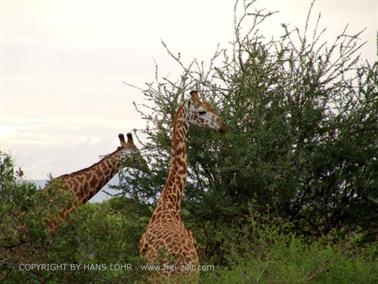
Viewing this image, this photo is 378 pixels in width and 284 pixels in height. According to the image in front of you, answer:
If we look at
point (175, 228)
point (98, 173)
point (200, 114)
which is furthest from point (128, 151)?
point (175, 228)

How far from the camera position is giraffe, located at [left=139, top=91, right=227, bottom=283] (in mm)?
9922

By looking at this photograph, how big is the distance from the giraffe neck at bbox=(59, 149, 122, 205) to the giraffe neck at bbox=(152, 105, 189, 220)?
185cm

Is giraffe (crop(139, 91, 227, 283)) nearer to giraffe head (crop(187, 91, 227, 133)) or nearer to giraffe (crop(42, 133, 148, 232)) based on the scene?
giraffe head (crop(187, 91, 227, 133))

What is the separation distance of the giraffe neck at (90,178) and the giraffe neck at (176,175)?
1.85 metres

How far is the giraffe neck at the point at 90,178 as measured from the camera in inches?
532

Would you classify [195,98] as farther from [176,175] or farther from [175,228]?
[175,228]

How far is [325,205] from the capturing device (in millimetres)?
15992

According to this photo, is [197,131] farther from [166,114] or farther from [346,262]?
[346,262]

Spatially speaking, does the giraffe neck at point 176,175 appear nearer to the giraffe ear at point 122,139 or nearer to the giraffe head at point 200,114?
the giraffe head at point 200,114

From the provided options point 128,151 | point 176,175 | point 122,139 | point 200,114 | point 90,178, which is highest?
point 200,114

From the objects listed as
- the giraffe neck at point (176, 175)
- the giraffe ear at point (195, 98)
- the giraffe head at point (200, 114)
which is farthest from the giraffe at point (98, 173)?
the giraffe ear at point (195, 98)

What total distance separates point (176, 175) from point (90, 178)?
1.98 metres

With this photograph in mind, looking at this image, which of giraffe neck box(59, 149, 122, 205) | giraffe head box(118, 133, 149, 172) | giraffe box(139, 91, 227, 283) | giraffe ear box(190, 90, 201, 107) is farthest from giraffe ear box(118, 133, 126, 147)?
giraffe ear box(190, 90, 201, 107)

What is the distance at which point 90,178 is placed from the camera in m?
13.7
